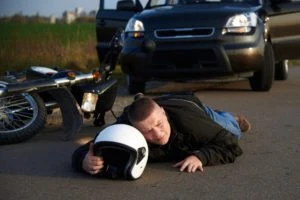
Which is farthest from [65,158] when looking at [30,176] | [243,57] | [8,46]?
[8,46]

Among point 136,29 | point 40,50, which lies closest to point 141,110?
A: point 136,29

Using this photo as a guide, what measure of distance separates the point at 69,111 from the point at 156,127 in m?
1.85

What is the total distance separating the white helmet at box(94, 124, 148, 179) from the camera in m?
4.75

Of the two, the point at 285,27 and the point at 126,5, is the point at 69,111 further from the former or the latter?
the point at 285,27

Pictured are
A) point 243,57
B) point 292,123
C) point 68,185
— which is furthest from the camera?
point 243,57

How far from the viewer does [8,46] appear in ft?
51.1

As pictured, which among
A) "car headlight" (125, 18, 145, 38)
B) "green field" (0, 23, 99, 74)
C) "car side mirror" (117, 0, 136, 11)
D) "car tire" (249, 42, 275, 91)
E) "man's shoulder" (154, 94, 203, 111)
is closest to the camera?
"man's shoulder" (154, 94, 203, 111)

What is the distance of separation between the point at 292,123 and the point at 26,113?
2.62 metres

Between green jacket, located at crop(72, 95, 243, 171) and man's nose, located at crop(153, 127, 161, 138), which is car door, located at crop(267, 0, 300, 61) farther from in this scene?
man's nose, located at crop(153, 127, 161, 138)

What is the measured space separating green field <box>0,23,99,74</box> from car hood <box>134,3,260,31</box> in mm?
5789

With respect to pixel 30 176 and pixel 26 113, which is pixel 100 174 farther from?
pixel 26 113

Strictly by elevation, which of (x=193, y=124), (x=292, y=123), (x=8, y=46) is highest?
(x=193, y=124)

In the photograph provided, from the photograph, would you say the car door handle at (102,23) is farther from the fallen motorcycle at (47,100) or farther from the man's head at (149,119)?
the man's head at (149,119)

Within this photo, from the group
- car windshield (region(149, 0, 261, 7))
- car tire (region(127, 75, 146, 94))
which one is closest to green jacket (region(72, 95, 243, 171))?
car tire (region(127, 75, 146, 94))
